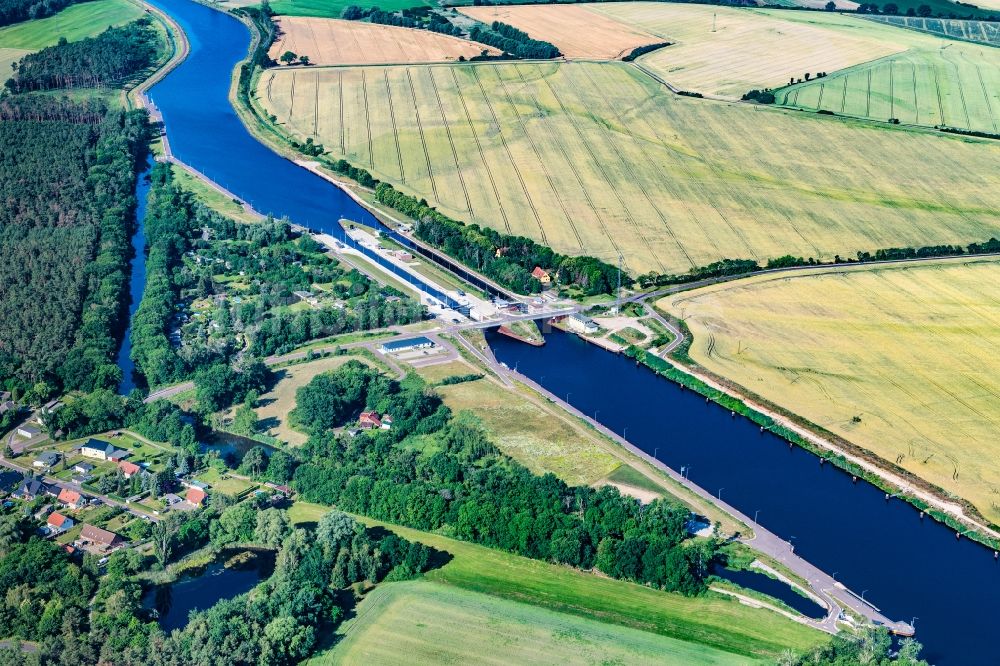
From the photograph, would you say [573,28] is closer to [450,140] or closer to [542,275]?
[450,140]

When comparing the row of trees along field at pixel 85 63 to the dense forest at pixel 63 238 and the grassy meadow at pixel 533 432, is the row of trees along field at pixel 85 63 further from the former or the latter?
the grassy meadow at pixel 533 432

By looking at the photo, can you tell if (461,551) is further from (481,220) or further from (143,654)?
(481,220)

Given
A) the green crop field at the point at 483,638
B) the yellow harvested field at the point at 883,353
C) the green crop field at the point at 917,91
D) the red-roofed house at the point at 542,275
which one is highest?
the green crop field at the point at 917,91

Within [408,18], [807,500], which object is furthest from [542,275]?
[408,18]

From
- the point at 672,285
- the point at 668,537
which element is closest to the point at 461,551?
the point at 668,537

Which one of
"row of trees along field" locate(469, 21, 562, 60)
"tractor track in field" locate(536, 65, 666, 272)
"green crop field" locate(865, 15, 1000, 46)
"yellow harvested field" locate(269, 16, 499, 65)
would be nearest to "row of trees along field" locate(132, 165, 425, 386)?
"tractor track in field" locate(536, 65, 666, 272)

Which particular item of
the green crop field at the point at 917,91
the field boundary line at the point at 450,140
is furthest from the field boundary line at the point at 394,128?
the green crop field at the point at 917,91
